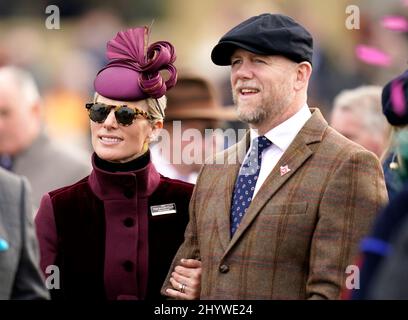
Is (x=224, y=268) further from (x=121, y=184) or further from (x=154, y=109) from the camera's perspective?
(x=154, y=109)

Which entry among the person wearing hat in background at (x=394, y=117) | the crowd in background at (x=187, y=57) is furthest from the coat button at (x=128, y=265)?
the crowd in background at (x=187, y=57)

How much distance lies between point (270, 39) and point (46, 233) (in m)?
1.28

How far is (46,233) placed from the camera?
534 centimetres

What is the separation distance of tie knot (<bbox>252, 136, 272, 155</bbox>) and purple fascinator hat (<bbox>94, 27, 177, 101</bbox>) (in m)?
0.52

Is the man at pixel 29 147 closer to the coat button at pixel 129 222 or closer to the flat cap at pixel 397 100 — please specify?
the coat button at pixel 129 222

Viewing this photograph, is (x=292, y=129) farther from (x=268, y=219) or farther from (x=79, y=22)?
(x=79, y=22)

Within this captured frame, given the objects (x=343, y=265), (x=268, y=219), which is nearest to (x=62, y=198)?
(x=268, y=219)

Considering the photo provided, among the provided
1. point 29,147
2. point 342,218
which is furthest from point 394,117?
point 29,147

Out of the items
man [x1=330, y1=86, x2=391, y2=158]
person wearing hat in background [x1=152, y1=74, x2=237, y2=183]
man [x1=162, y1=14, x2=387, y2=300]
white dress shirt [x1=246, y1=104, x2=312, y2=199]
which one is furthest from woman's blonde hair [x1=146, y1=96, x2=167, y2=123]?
man [x1=330, y1=86, x2=391, y2=158]

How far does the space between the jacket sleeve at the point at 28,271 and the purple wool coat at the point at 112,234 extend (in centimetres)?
91

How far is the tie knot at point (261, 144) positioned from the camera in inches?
203

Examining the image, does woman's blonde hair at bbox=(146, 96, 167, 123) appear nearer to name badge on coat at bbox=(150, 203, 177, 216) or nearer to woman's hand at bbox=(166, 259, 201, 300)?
name badge on coat at bbox=(150, 203, 177, 216)

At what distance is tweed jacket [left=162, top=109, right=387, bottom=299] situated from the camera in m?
4.80

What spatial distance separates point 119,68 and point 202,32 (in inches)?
229
